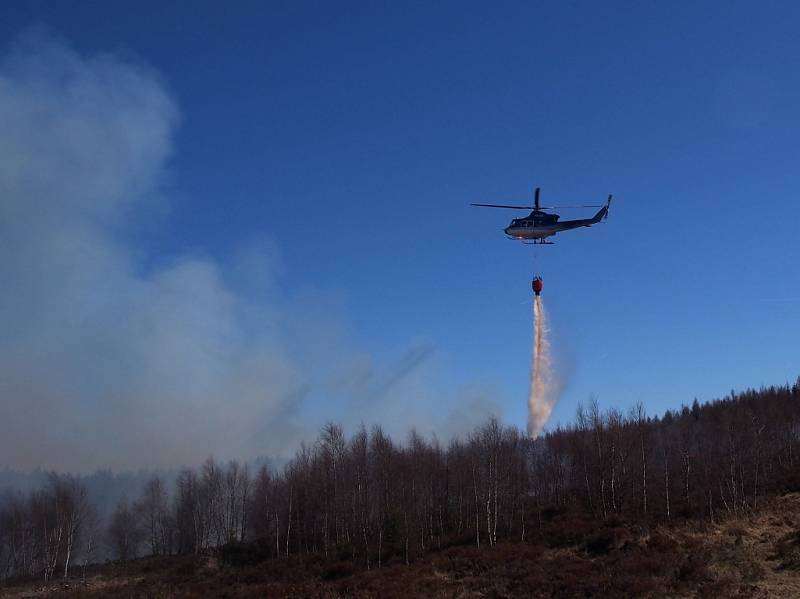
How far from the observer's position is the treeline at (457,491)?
55.9 m

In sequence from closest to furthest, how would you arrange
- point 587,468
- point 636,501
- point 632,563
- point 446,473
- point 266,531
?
point 632,563
point 636,501
point 587,468
point 446,473
point 266,531

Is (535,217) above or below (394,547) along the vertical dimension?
above

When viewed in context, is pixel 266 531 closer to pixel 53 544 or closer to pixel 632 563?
pixel 53 544

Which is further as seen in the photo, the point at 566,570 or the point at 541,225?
the point at 541,225

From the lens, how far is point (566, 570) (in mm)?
35719

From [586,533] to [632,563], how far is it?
41.4ft

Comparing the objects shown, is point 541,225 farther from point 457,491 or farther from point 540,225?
point 457,491

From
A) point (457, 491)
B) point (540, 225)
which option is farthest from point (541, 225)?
point (457, 491)

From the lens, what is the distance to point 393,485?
215 feet

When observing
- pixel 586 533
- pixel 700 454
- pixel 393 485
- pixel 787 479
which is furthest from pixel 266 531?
pixel 787 479

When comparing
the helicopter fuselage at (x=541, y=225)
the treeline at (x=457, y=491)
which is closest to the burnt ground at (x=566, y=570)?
the treeline at (x=457, y=491)

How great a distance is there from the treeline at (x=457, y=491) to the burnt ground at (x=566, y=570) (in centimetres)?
373

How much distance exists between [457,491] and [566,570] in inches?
1411

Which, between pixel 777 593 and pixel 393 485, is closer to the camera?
pixel 777 593
